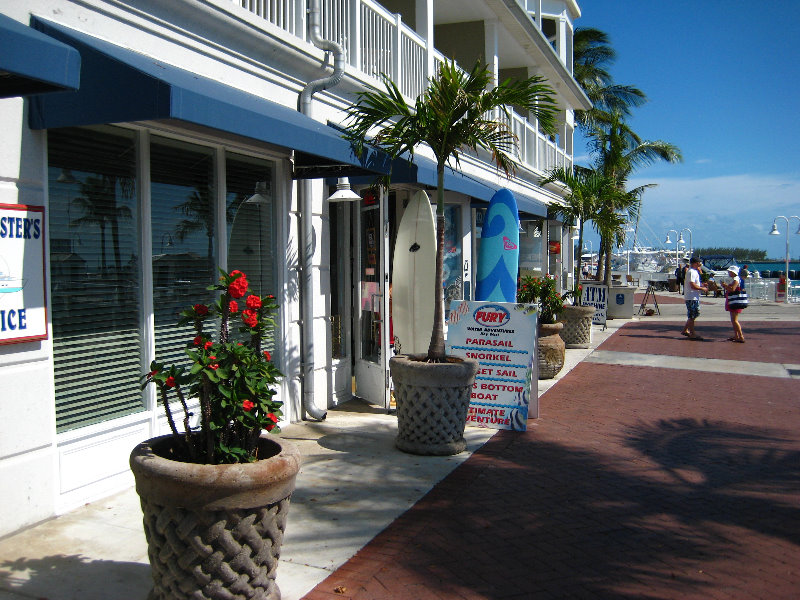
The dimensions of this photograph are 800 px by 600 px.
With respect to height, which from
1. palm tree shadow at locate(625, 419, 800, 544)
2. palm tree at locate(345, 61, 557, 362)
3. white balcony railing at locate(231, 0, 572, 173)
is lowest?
palm tree shadow at locate(625, 419, 800, 544)

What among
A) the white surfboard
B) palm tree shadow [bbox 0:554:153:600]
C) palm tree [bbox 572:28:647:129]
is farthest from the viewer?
palm tree [bbox 572:28:647:129]

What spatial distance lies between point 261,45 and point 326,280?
8.33 feet

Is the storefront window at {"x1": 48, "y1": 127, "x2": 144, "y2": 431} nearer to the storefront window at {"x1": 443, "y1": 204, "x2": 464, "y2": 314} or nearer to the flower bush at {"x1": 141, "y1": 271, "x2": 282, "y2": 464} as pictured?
the flower bush at {"x1": 141, "y1": 271, "x2": 282, "y2": 464}

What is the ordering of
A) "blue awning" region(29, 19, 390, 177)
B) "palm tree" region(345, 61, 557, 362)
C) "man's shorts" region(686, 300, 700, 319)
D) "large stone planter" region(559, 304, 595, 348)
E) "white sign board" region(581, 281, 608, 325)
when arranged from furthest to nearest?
"white sign board" region(581, 281, 608, 325) < "man's shorts" region(686, 300, 700, 319) < "large stone planter" region(559, 304, 595, 348) < "palm tree" region(345, 61, 557, 362) < "blue awning" region(29, 19, 390, 177)

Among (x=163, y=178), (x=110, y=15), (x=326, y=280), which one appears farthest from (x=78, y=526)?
(x=326, y=280)

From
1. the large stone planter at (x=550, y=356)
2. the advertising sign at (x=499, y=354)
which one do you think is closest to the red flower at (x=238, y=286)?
the advertising sign at (x=499, y=354)

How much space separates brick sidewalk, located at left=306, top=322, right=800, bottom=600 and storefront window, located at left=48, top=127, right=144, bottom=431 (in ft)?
7.41

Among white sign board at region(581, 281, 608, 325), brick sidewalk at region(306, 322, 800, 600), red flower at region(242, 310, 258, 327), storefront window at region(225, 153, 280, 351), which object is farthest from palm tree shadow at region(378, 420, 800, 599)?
white sign board at region(581, 281, 608, 325)

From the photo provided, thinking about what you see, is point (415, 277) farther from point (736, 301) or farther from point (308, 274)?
point (736, 301)

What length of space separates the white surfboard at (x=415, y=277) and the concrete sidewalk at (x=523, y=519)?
985mm

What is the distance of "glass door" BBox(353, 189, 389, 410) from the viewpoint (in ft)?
25.3

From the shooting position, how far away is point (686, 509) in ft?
16.2

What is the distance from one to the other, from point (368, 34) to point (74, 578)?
709cm

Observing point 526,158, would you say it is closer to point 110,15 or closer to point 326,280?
point 326,280
